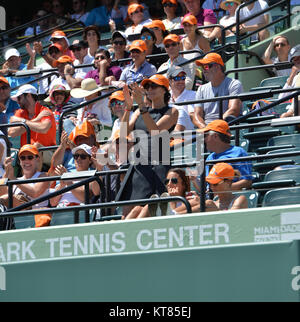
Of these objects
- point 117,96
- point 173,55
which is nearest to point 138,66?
point 173,55

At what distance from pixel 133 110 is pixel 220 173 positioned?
9.75 feet

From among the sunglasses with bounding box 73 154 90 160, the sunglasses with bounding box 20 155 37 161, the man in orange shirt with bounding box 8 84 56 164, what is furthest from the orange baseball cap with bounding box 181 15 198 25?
the sunglasses with bounding box 73 154 90 160

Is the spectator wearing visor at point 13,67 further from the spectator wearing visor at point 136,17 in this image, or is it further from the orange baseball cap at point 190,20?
the orange baseball cap at point 190,20

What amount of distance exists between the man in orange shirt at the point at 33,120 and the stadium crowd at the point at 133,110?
0.04ft

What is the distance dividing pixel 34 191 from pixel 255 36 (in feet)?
15.9

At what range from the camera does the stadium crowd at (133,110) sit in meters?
10.1

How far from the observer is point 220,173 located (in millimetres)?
9469

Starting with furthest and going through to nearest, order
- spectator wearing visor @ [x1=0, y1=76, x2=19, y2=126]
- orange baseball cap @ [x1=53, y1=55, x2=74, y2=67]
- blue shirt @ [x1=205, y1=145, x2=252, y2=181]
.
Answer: orange baseball cap @ [x1=53, y1=55, x2=74, y2=67]
spectator wearing visor @ [x1=0, y1=76, x2=19, y2=126]
blue shirt @ [x1=205, y1=145, x2=252, y2=181]

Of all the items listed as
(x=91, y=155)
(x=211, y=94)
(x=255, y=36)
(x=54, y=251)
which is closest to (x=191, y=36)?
(x=255, y=36)

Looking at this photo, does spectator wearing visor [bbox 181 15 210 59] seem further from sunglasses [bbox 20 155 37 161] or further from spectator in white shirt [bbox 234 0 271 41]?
sunglasses [bbox 20 155 37 161]

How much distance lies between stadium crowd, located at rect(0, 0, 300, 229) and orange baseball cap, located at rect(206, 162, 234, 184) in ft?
0.04

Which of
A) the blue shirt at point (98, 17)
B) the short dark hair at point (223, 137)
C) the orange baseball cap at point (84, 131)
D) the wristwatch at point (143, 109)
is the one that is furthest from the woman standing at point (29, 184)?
the blue shirt at point (98, 17)

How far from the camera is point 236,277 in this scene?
9148mm

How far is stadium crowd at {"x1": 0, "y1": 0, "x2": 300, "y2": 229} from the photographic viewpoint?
10.1m
